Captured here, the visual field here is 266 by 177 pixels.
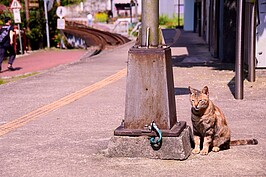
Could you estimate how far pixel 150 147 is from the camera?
19.3ft

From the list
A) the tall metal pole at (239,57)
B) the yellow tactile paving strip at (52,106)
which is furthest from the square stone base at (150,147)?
the tall metal pole at (239,57)

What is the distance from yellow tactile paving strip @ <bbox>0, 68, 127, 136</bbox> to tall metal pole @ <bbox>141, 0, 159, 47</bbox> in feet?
8.98

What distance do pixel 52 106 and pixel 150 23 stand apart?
12.8ft

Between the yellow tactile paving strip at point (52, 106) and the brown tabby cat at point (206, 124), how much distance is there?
2.99 metres

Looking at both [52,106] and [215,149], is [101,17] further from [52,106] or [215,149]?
[215,149]

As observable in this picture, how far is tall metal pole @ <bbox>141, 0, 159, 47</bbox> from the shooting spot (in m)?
6.04

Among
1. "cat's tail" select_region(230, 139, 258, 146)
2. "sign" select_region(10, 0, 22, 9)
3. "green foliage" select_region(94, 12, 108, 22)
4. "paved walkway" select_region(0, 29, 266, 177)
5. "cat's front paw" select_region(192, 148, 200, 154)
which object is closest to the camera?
"paved walkway" select_region(0, 29, 266, 177)

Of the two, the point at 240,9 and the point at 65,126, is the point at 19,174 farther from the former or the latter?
the point at 240,9

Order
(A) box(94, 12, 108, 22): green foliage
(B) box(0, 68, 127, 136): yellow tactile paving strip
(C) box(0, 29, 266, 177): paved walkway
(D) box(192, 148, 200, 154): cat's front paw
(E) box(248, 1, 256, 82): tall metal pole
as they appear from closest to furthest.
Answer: (C) box(0, 29, 266, 177): paved walkway, (D) box(192, 148, 200, 154): cat's front paw, (B) box(0, 68, 127, 136): yellow tactile paving strip, (E) box(248, 1, 256, 82): tall metal pole, (A) box(94, 12, 108, 22): green foliage

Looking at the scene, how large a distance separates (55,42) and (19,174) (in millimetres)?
28415

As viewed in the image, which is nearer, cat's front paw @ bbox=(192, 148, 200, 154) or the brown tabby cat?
the brown tabby cat

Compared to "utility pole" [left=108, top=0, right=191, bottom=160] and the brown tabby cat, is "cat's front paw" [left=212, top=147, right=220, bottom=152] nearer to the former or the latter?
the brown tabby cat

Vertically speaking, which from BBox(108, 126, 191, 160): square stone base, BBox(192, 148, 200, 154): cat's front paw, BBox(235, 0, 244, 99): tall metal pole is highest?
BBox(235, 0, 244, 99): tall metal pole

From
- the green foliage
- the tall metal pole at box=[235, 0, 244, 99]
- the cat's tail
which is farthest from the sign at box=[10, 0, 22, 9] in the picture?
the green foliage
